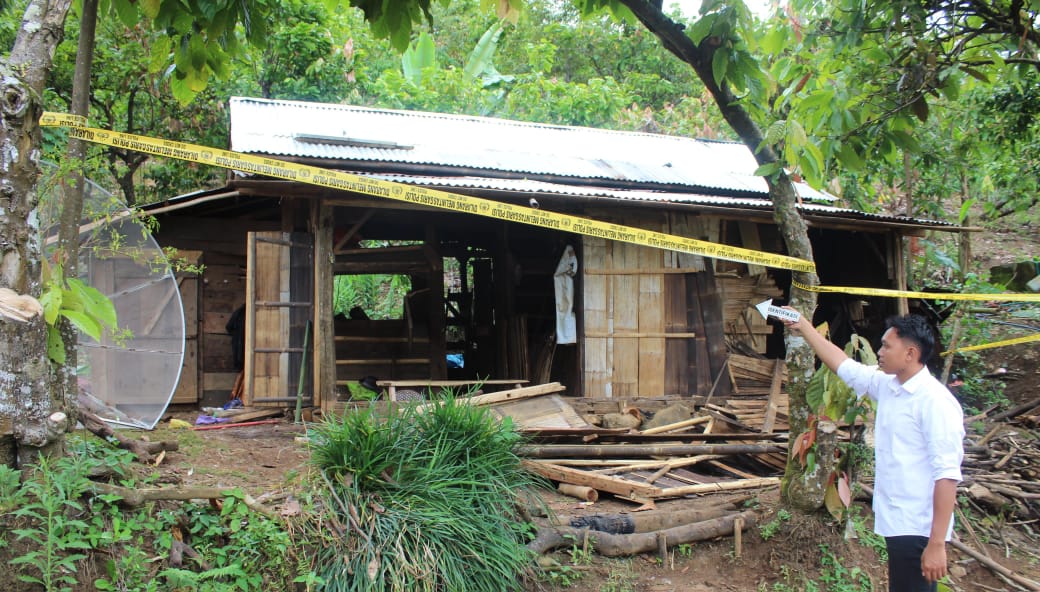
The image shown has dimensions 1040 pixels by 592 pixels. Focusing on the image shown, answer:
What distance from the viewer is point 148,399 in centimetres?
693

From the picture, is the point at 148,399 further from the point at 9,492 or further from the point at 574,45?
the point at 574,45

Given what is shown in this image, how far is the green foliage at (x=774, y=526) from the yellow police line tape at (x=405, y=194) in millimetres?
1655

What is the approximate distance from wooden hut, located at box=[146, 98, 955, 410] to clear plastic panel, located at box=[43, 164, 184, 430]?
107 centimetres

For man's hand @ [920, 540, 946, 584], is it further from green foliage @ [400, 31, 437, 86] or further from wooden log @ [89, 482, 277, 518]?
green foliage @ [400, 31, 437, 86]

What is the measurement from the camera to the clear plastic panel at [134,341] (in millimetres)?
→ 6648

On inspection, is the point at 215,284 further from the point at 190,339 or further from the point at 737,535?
the point at 737,535

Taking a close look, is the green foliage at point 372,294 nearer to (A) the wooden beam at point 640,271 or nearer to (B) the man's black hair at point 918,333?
(A) the wooden beam at point 640,271

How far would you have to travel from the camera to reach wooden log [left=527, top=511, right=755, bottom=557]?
15.9 feet

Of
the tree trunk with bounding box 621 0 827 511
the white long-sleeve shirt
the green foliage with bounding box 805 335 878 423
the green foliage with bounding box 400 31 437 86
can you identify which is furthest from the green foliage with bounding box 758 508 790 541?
the green foliage with bounding box 400 31 437 86

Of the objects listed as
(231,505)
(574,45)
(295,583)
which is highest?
(574,45)

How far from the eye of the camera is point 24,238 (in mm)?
3611

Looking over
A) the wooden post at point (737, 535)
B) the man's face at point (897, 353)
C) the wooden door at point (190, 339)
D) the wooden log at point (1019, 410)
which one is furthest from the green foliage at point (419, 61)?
the man's face at point (897, 353)

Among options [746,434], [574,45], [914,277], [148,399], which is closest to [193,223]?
[148,399]

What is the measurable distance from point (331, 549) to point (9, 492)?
A: 159cm
